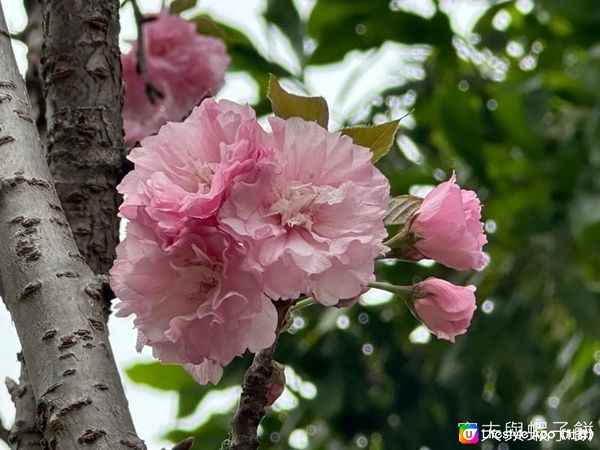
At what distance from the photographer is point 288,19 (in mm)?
1593

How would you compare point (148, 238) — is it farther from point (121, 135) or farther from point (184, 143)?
point (121, 135)

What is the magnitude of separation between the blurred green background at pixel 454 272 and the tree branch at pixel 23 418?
32.3 inches

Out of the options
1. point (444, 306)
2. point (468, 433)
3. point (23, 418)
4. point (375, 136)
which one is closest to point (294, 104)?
point (375, 136)

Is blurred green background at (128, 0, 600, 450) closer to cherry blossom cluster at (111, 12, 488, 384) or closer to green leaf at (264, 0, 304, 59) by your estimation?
green leaf at (264, 0, 304, 59)

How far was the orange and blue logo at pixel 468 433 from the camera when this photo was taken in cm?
149

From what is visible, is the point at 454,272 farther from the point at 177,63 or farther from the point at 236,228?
the point at 236,228

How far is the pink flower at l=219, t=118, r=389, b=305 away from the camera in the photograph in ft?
1.76

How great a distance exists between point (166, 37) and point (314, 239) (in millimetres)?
654

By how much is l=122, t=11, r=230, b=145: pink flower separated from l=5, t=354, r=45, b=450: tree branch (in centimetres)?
43

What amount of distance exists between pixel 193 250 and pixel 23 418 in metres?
0.25

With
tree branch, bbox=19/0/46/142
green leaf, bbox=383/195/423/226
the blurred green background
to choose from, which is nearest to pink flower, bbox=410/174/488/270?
green leaf, bbox=383/195/423/226

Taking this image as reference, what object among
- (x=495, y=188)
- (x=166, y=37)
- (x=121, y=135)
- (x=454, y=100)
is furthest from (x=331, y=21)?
(x=121, y=135)

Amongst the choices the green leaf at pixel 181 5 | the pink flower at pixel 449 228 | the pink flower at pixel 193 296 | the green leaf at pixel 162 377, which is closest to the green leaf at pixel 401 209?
the pink flower at pixel 449 228

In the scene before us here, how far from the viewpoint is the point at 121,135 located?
0.78m
